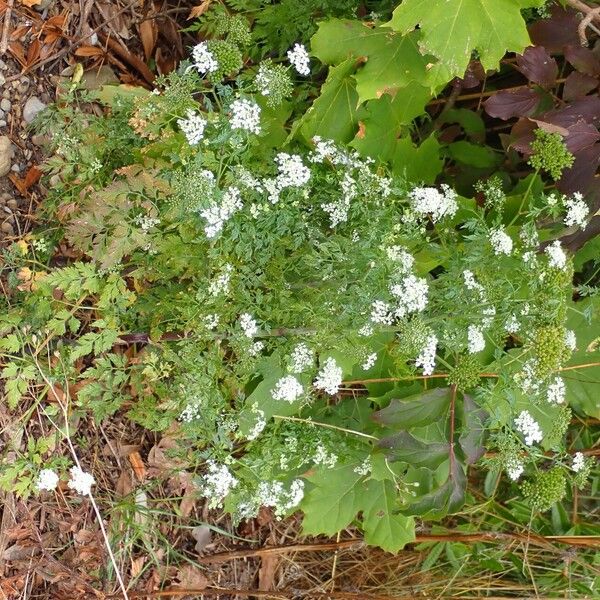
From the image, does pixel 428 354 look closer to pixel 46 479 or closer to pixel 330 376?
pixel 330 376

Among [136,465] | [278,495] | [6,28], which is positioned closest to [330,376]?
[278,495]

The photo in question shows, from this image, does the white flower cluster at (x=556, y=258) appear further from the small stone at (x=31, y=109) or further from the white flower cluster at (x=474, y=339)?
the small stone at (x=31, y=109)

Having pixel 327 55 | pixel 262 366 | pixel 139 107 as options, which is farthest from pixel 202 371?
pixel 327 55

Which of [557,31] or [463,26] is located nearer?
[463,26]

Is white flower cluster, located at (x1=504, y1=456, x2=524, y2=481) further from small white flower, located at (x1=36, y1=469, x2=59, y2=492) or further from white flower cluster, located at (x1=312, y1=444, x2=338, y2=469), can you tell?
small white flower, located at (x1=36, y1=469, x2=59, y2=492)

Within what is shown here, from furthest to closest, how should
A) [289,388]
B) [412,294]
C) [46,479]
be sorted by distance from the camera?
[46,479] < [289,388] < [412,294]

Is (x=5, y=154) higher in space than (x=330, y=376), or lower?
higher

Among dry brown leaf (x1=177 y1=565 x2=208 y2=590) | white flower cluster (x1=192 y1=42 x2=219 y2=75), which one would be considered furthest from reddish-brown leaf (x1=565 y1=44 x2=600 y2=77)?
dry brown leaf (x1=177 y1=565 x2=208 y2=590)

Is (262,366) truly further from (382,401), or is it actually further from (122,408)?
(122,408)
